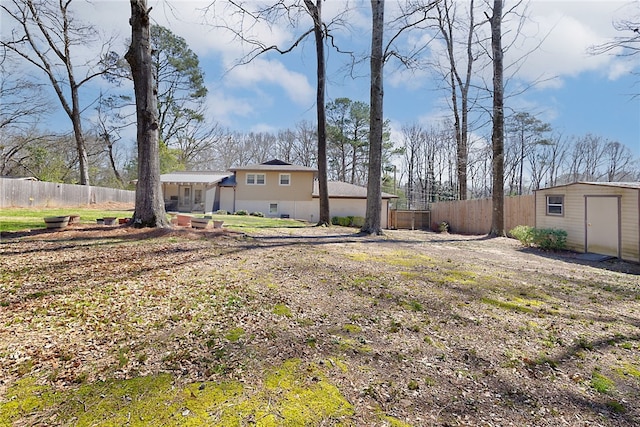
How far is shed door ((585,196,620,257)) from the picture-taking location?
911 cm

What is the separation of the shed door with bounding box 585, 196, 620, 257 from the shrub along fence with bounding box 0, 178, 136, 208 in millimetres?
23393

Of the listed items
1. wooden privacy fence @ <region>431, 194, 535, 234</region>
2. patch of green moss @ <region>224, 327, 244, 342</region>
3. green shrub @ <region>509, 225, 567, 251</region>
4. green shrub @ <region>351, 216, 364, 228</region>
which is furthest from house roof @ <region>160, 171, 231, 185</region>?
patch of green moss @ <region>224, 327, 244, 342</region>

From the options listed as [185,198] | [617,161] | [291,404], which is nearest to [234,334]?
[291,404]

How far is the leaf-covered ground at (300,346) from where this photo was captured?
171cm

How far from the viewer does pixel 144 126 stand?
712 cm

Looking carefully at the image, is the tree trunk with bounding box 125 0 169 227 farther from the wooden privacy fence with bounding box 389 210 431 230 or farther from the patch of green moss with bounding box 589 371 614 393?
the wooden privacy fence with bounding box 389 210 431 230

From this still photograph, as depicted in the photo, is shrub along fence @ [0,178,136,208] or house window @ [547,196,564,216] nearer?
house window @ [547,196,564,216]

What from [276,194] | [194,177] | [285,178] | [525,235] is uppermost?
[194,177]

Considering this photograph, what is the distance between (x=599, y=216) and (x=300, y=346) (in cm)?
1146

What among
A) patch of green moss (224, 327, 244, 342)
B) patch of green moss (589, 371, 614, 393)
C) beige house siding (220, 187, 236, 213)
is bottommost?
patch of green moss (589, 371, 614, 393)

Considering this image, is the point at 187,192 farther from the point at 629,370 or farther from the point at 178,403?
the point at 629,370

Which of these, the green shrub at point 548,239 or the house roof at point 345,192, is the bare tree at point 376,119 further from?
the house roof at point 345,192

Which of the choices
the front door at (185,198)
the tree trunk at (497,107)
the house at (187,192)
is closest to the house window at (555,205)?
the tree trunk at (497,107)

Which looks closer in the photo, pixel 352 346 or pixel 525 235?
pixel 352 346
